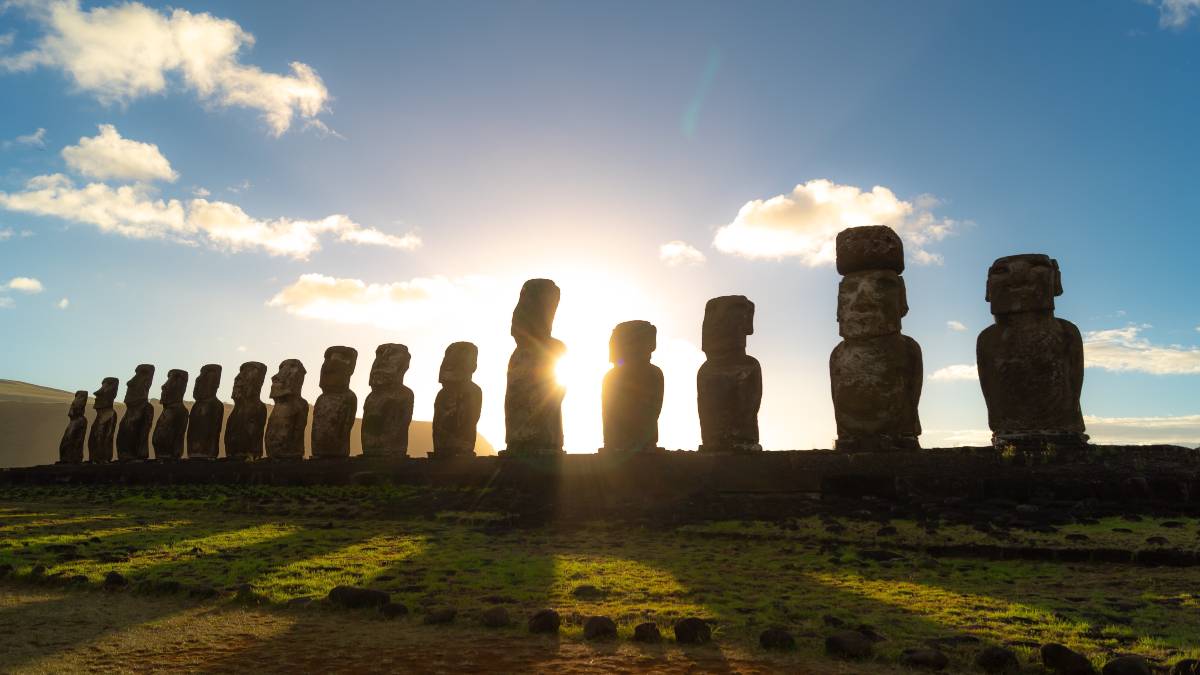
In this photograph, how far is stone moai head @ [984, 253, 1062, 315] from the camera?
9.87m

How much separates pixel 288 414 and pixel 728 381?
1127 cm

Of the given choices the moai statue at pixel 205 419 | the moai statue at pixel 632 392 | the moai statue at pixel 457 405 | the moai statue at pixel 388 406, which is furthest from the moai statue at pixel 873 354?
the moai statue at pixel 205 419

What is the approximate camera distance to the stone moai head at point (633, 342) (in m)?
13.0

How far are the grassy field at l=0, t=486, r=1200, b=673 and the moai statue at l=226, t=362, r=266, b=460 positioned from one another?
8.66m

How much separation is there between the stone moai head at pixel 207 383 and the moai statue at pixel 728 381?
576 inches

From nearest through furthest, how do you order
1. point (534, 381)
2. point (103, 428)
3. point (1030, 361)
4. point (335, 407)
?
point (1030, 361)
point (534, 381)
point (335, 407)
point (103, 428)

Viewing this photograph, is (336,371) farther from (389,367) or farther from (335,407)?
(389,367)

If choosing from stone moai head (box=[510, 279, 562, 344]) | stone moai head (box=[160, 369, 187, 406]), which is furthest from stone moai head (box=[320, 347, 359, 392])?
stone moai head (box=[160, 369, 187, 406])

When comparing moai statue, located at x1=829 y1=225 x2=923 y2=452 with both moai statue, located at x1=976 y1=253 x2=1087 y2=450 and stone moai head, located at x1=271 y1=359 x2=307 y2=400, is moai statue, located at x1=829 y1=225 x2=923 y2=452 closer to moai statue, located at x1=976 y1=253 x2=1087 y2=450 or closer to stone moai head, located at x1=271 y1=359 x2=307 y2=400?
moai statue, located at x1=976 y1=253 x2=1087 y2=450

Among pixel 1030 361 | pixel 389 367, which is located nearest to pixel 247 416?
pixel 389 367

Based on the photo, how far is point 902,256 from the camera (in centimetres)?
1104

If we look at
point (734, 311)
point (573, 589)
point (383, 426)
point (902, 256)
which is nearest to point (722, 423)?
point (734, 311)

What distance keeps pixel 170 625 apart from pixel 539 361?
861 centimetres

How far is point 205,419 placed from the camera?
66.6 feet
